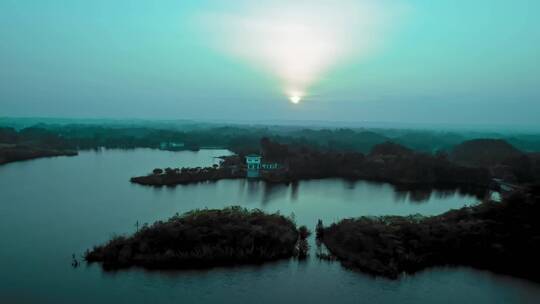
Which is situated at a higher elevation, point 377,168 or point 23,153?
point 377,168

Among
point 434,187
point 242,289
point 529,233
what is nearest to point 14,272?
point 242,289

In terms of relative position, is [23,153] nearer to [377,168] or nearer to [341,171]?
[341,171]

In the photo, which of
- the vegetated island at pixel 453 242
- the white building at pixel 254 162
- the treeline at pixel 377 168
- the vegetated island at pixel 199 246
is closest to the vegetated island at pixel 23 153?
the white building at pixel 254 162

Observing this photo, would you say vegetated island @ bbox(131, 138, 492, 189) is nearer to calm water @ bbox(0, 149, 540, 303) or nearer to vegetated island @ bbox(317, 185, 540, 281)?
calm water @ bbox(0, 149, 540, 303)

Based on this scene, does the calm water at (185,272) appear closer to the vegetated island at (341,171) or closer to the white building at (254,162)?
the vegetated island at (341,171)

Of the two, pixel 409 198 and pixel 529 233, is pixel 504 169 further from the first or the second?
pixel 529 233

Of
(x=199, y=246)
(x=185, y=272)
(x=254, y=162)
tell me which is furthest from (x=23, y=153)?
(x=185, y=272)

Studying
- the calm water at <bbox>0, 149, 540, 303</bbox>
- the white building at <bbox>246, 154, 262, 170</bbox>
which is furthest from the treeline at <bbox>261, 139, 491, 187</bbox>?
the calm water at <bbox>0, 149, 540, 303</bbox>
